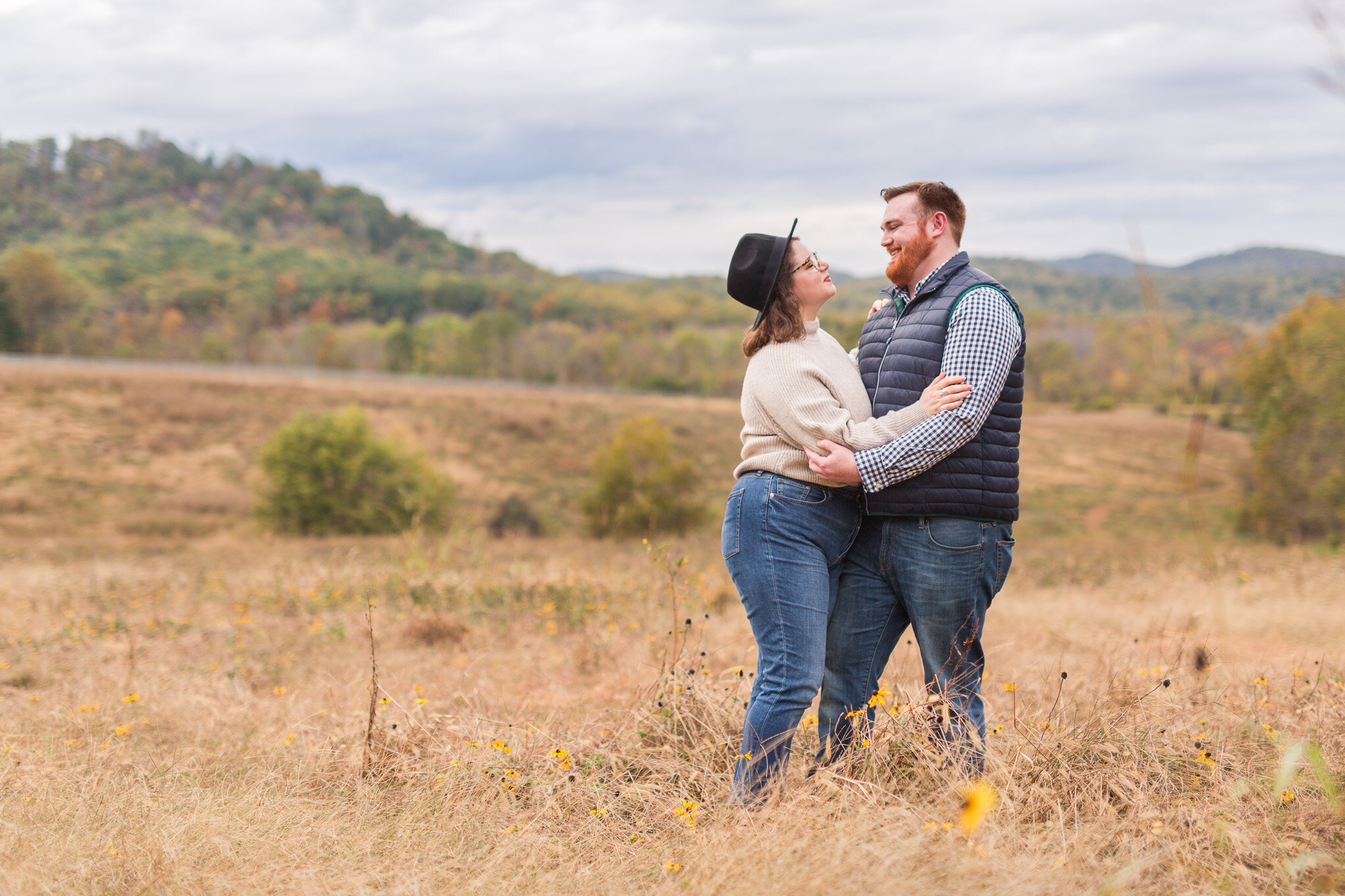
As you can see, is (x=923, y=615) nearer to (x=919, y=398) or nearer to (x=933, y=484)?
(x=933, y=484)

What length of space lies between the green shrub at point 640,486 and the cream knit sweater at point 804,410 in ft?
97.3

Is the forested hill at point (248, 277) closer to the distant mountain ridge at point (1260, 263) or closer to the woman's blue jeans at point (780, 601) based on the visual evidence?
the woman's blue jeans at point (780, 601)

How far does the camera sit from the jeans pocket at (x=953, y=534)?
8.59 feet

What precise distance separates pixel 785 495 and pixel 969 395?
61 cm

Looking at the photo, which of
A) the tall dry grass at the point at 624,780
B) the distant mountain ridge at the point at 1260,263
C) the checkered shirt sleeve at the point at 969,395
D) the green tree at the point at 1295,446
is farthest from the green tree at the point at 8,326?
Answer: the distant mountain ridge at the point at 1260,263

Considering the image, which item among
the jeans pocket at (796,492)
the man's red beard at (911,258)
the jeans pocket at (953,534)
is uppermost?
the man's red beard at (911,258)

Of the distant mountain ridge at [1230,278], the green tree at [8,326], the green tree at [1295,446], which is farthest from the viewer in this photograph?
the green tree at [8,326]

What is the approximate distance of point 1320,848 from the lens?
2.20 m

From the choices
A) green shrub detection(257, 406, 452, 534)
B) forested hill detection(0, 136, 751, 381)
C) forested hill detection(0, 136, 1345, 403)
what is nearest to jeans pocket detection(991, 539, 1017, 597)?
forested hill detection(0, 136, 1345, 403)

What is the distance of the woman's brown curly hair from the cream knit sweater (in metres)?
0.03

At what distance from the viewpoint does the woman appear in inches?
103

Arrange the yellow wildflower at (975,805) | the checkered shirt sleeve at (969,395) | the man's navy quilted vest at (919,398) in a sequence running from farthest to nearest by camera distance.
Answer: the man's navy quilted vest at (919,398)
the checkered shirt sleeve at (969,395)
the yellow wildflower at (975,805)

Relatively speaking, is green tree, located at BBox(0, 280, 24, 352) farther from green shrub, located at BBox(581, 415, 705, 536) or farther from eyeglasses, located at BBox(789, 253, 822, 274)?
eyeglasses, located at BBox(789, 253, 822, 274)

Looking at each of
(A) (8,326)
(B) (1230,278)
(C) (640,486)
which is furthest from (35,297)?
(B) (1230,278)
